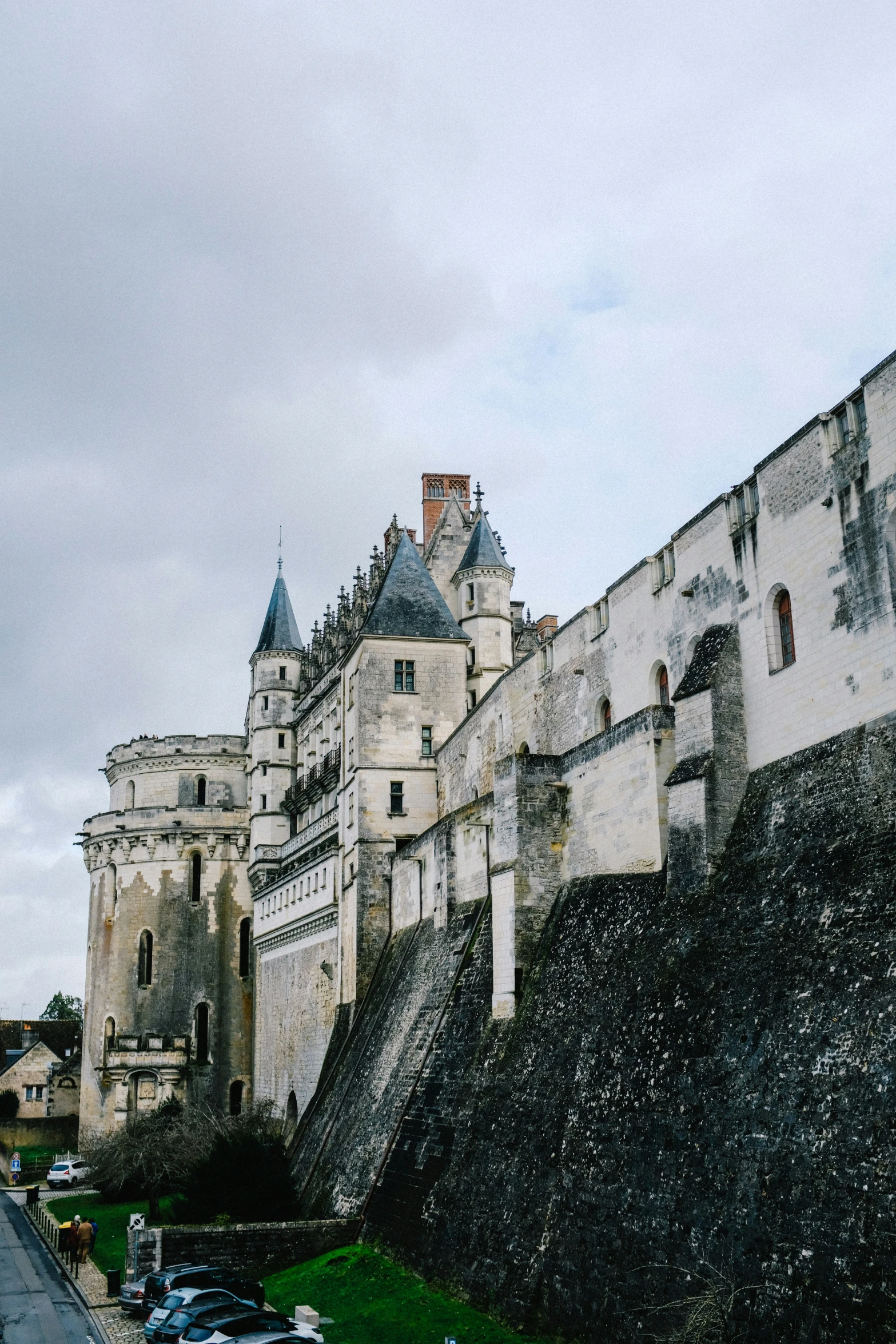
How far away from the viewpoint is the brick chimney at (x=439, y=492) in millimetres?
57750

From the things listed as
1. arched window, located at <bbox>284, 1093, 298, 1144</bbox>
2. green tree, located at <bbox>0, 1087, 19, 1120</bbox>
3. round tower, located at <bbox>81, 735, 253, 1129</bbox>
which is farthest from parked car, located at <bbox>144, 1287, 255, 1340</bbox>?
green tree, located at <bbox>0, 1087, 19, 1120</bbox>

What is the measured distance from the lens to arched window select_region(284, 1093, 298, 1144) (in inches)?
1762

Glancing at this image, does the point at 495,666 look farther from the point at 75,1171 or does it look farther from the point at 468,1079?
the point at 75,1171

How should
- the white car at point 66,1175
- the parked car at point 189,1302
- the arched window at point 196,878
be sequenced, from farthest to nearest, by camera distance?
1. the arched window at point 196,878
2. the white car at point 66,1175
3. the parked car at point 189,1302

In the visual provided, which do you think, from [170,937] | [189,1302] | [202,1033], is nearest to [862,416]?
[189,1302]

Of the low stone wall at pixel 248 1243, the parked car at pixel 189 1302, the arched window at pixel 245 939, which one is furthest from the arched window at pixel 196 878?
the parked car at pixel 189 1302

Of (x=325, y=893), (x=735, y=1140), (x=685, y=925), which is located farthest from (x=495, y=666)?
(x=735, y=1140)

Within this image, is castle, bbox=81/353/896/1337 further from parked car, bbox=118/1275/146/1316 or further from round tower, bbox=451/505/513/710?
parked car, bbox=118/1275/146/1316

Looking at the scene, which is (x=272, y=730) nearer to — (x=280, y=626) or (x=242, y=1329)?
(x=280, y=626)

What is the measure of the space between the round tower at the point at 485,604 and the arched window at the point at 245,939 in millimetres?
20320

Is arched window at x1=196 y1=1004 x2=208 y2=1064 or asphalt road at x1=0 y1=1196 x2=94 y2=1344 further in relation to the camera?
arched window at x1=196 y1=1004 x2=208 y2=1064

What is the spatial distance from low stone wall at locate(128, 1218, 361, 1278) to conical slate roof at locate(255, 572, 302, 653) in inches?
1507

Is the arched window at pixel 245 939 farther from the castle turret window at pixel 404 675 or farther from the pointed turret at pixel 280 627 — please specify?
the castle turret window at pixel 404 675

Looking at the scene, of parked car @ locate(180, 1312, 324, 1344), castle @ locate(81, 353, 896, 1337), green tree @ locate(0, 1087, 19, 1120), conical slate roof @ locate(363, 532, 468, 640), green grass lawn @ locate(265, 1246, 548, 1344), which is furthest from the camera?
green tree @ locate(0, 1087, 19, 1120)
